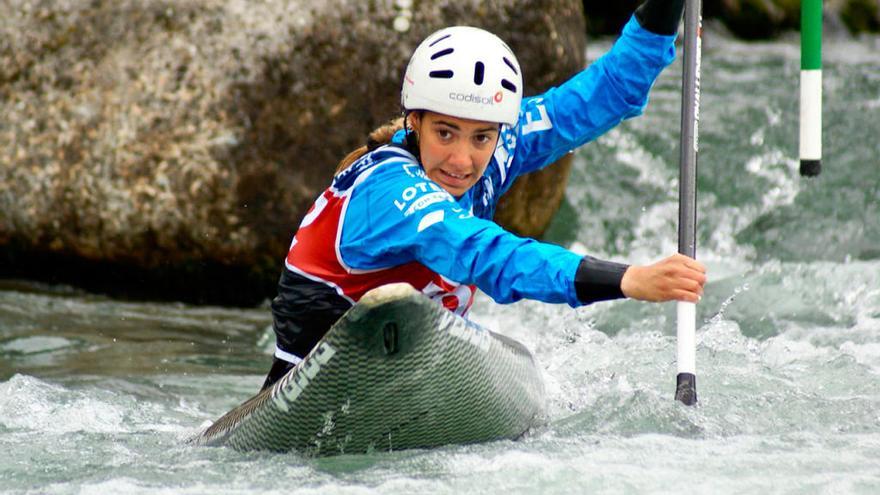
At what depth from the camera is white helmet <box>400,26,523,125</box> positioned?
4.26 m

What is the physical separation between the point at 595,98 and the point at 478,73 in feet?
2.77

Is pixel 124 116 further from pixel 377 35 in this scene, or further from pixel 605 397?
pixel 605 397

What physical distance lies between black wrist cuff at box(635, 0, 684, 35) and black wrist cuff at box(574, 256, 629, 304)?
1440 millimetres

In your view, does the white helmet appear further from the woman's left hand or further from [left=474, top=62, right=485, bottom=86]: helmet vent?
the woman's left hand

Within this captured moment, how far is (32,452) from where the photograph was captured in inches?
174

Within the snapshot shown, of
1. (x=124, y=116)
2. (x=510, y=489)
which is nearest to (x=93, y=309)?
(x=124, y=116)

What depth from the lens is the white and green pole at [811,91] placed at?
500 centimetres

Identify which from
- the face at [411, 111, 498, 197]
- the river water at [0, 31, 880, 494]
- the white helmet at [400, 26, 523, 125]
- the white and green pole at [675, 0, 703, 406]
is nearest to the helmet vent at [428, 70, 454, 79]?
the white helmet at [400, 26, 523, 125]

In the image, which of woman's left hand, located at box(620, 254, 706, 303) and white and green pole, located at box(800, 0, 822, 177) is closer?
woman's left hand, located at box(620, 254, 706, 303)

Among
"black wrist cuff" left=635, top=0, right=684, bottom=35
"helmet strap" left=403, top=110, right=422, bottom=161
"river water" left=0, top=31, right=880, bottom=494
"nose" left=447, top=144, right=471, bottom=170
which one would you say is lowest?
"river water" left=0, top=31, right=880, bottom=494

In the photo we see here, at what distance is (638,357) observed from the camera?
611 centimetres

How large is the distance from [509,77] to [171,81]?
127 inches

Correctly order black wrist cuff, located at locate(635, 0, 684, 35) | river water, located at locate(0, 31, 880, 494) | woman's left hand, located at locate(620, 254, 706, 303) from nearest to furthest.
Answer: woman's left hand, located at locate(620, 254, 706, 303), river water, located at locate(0, 31, 880, 494), black wrist cuff, located at locate(635, 0, 684, 35)

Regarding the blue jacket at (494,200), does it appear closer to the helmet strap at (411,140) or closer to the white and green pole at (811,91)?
the helmet strap at (411,140)
